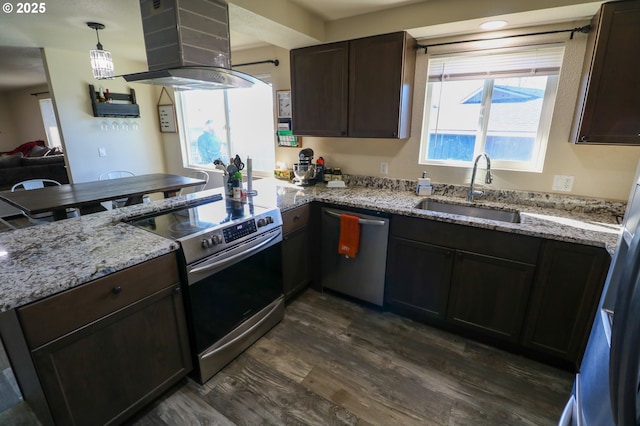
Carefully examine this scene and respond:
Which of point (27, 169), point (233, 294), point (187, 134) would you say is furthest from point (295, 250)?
point (27, 169)

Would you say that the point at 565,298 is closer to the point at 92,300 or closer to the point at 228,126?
the point at 92,300

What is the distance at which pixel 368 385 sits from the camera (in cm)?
177

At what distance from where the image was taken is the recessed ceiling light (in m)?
2.02

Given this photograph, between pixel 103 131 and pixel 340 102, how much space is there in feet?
11.2

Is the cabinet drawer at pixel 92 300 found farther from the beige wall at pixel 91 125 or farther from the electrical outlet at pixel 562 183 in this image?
the beige wall at pixel 91 125

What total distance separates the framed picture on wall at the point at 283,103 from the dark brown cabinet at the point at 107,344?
7.38 feet

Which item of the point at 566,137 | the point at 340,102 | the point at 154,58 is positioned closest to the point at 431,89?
the point at 340,102

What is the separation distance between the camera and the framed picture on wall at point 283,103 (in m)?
3.25

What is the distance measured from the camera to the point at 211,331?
1.73 m

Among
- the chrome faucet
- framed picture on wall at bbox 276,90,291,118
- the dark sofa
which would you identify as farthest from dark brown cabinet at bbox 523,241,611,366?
the dark sofa

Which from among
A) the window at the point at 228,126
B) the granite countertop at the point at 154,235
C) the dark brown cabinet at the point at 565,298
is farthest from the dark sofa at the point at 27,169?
→ the dark brown cabinet at the point at 565,298

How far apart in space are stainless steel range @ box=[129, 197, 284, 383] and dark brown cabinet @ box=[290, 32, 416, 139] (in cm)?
106

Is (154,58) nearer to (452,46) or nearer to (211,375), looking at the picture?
(211,375)

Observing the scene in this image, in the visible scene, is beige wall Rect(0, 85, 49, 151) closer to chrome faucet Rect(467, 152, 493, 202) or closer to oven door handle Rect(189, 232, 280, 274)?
oven door handle Rect(189, 232, 280, 274)
